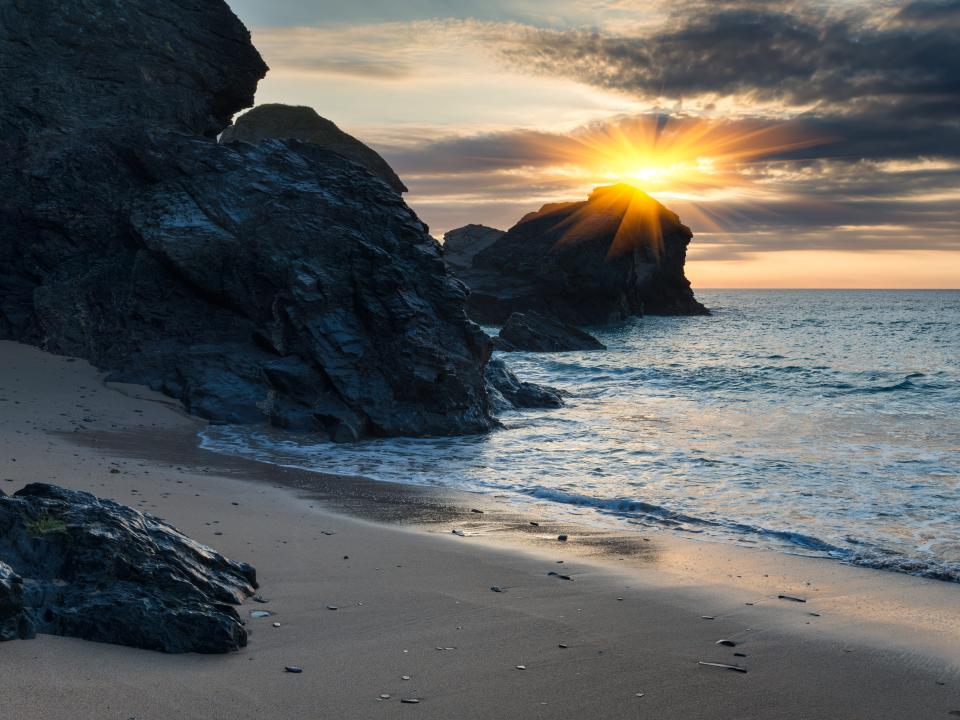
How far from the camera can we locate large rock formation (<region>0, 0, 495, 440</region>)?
627 inches

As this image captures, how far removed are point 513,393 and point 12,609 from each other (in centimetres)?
1704

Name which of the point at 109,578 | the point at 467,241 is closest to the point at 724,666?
the point at 109,578

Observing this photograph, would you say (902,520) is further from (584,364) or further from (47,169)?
(584,364)

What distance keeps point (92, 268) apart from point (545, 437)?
33.2ft

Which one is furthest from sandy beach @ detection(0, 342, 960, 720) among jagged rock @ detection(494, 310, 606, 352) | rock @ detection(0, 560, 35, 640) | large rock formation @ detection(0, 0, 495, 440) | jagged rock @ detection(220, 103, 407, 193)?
jagged rock @ detection(220, 103, 407, 193)

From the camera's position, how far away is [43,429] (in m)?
11.6

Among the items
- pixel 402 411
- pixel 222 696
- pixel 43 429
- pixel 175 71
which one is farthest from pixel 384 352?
pixel 222 696

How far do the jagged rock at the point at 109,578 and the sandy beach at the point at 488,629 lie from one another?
0.12 meters

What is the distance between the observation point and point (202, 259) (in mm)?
16500

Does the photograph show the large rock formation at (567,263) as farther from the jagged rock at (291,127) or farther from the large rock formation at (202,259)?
the large rock formation at (202,259)

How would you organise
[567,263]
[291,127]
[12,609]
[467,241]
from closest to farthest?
1. [12,609]
2. [291,127]
3. [567,263]
4. [467,241]

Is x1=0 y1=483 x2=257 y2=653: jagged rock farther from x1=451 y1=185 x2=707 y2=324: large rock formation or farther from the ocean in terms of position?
x1=451 y1=185 x2=707 y2=324: large rock formation

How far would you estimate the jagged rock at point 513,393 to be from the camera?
20.1 metres

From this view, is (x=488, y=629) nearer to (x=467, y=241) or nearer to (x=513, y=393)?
(x=513, y=393)
